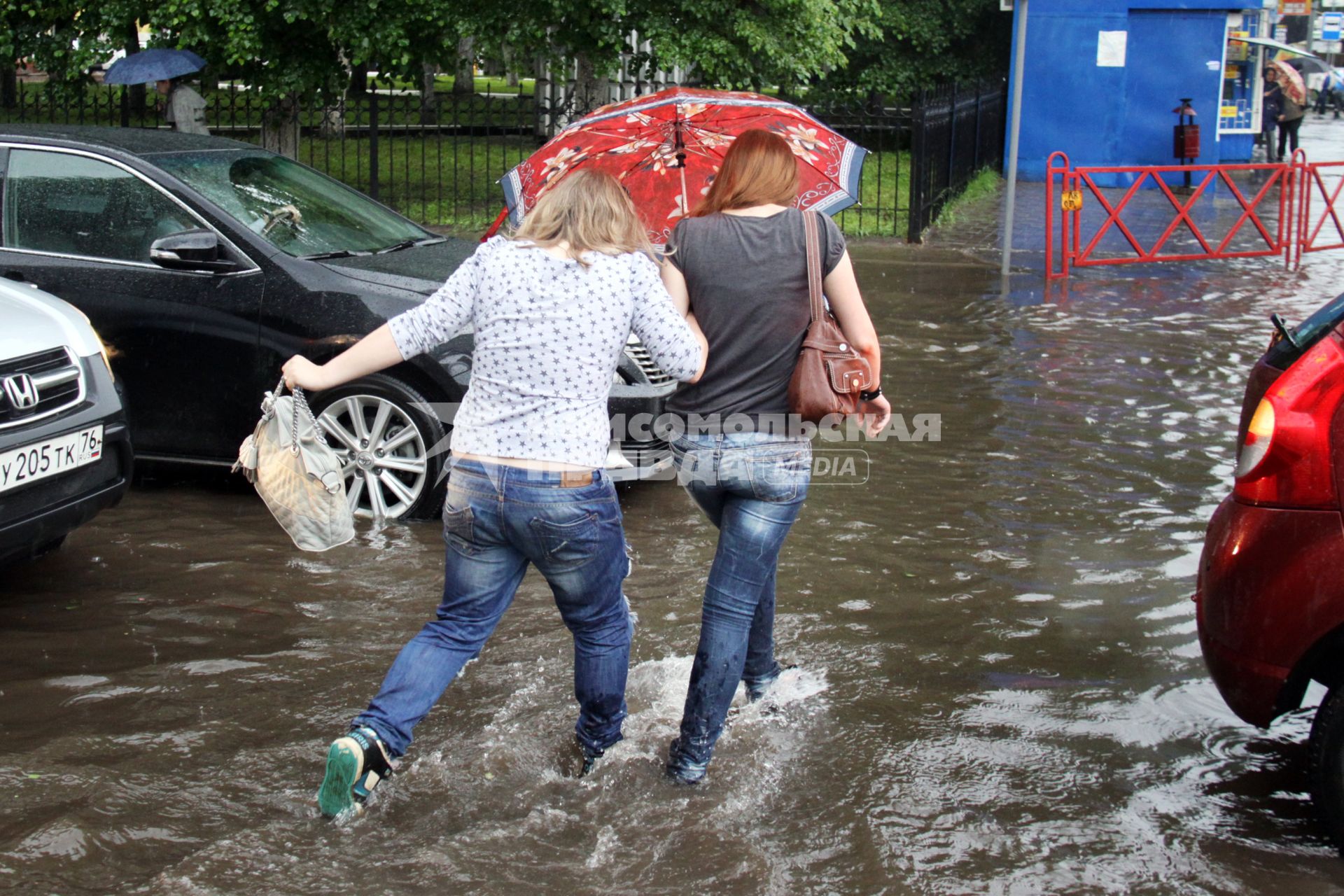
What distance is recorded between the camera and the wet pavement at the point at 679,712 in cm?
342

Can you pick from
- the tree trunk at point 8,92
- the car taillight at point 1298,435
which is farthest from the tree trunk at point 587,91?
the car taillight at point 1298,435

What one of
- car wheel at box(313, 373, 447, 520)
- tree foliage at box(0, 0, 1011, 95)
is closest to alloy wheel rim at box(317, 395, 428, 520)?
car wheel at box(313, 373, 447, 520)

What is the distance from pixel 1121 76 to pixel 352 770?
67.5 ft

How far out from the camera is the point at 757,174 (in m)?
3.62

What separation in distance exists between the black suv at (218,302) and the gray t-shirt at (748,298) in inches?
85.7

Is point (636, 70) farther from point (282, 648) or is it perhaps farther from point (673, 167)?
point (282, 648)

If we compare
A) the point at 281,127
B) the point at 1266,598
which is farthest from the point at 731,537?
the point at 281,127

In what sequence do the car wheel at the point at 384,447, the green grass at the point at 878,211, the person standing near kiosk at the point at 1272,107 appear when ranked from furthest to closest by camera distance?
the person standing near kiosk at the point at 1272,107, the green grass at the point at 878,211, the car wheel at the point at 384,447

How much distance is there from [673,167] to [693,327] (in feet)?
5.39

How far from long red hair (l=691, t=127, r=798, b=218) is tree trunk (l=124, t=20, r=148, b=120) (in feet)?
35.8

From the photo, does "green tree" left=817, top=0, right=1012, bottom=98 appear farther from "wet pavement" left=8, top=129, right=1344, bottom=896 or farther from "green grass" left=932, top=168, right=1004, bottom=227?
"wet pavement" left=8, top=129, right=1344, bottom=896

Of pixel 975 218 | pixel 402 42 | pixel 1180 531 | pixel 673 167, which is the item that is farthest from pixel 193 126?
pixel 1180 531

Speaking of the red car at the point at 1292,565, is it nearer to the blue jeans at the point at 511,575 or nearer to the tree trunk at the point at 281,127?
the blue jeans at the point at 511,575

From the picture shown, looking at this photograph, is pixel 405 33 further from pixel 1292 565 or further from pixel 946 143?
pixel 1292 565
